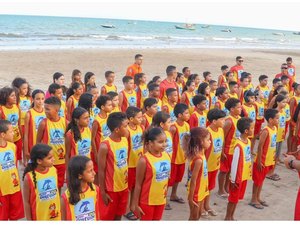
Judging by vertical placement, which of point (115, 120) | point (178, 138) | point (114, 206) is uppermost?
point (115, 120)

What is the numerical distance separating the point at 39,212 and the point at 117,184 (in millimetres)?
1207

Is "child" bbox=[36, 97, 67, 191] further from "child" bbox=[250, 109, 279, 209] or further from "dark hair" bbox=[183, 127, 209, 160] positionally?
"child" bbox=[250, 109, 279, 209]

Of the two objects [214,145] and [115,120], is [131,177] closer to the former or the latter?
[115,120]

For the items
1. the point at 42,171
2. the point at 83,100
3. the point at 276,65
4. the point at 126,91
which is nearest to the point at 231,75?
the point at 126,91

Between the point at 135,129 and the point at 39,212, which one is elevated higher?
the point at 135,129

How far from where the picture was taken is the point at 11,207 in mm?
5062

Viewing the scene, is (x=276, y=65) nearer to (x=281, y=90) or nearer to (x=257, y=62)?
(x=257, y=62)

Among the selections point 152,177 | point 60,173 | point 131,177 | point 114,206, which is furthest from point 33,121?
point 152,177

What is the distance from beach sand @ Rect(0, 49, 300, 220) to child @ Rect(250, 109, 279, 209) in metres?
0.30

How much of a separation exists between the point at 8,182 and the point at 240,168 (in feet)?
11.2

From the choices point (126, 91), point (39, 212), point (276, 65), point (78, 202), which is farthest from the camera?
point (276, 65)

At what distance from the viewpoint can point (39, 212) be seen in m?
4.49

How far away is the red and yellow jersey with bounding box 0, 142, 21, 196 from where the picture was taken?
4922 mm

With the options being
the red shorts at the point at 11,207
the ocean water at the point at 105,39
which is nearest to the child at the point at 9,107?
the red shorts at the point at 11,207
